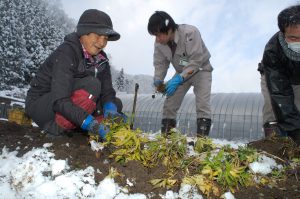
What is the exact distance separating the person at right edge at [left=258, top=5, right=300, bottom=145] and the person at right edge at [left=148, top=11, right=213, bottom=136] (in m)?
1.17

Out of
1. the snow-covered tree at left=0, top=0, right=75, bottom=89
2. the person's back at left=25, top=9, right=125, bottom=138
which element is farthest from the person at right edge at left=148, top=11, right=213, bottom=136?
the snow-covered tree at left=0, top=0, right=75, bottom=89

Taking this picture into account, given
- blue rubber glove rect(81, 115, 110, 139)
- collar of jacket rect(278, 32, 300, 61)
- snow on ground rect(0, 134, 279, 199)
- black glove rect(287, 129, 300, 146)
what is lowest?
snow on ground rect(0, 134, 279, 199)

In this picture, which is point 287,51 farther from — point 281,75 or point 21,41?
point 21,41

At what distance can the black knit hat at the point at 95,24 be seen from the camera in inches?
136

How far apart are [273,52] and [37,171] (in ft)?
10.3

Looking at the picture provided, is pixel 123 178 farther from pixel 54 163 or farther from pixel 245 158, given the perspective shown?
pixel 245 158

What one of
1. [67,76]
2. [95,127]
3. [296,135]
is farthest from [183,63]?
[95,127]

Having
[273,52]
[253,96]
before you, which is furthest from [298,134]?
[253,96]

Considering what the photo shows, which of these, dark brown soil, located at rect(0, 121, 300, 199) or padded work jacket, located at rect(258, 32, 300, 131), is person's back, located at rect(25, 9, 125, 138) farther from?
padded work jacket, located at rect(258, 32, 300, 131)

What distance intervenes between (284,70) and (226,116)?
543 inches

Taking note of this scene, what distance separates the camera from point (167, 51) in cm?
564

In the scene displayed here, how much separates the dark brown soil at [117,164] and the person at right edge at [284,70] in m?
0.65

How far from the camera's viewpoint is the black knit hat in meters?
3.45

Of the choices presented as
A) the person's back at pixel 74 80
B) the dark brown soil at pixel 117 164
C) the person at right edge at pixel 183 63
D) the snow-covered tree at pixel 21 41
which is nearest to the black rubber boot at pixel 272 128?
the dark brown soil at pixel 117 164
